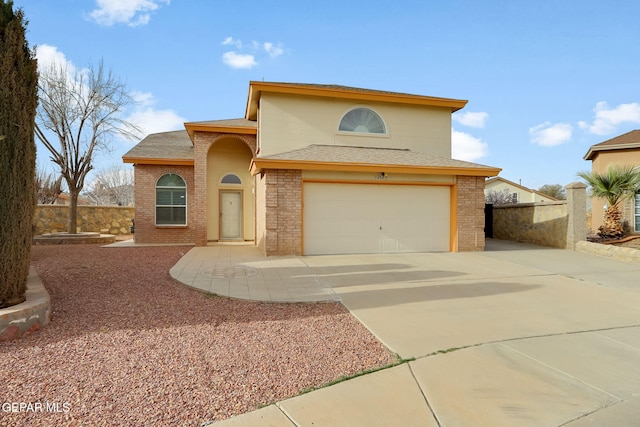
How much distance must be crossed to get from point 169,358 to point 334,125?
1073 centimetres

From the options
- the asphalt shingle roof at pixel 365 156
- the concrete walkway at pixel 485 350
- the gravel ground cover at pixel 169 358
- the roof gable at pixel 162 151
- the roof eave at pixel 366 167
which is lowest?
the concrete walkway at pixel 485 350

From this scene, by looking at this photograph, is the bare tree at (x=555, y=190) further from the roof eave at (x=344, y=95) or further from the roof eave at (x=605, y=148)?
the roof eave at (x=344, y=95)

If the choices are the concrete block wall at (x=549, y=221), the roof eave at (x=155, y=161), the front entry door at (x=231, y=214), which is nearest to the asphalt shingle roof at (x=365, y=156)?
the concrete block wall at (x=549, y=221)

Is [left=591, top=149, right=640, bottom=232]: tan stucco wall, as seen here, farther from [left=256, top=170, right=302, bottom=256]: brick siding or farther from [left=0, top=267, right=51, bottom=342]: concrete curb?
[left=0, top=267, right=51, bottom=342]: concrete curb

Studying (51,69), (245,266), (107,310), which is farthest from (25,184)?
(51,69)

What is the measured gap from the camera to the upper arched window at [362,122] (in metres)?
13.1

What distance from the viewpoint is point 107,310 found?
502cm

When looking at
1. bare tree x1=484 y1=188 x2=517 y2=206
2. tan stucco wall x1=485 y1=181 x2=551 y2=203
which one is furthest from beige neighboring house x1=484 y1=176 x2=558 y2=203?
bare tree x1=484 y1=188 x2=517 y2=206

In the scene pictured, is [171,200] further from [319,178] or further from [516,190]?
[516,190]

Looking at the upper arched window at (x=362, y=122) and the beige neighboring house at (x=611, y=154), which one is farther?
the beige neighboring house at (x=611, y=154)

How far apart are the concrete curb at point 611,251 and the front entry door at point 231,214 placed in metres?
13.2

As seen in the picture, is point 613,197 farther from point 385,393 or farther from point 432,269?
point 385,393

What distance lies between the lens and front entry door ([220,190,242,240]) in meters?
15.6

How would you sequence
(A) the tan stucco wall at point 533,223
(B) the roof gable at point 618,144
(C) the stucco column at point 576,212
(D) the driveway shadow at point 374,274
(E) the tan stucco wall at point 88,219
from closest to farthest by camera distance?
(D) the driveway shadow at point 374,274, (C) the stucco column at point 576,212, (A) the tan stucco wall at point 533,223, (B) the roof gable at point 618,144, (E) the tan stucco wall at point 88,219
